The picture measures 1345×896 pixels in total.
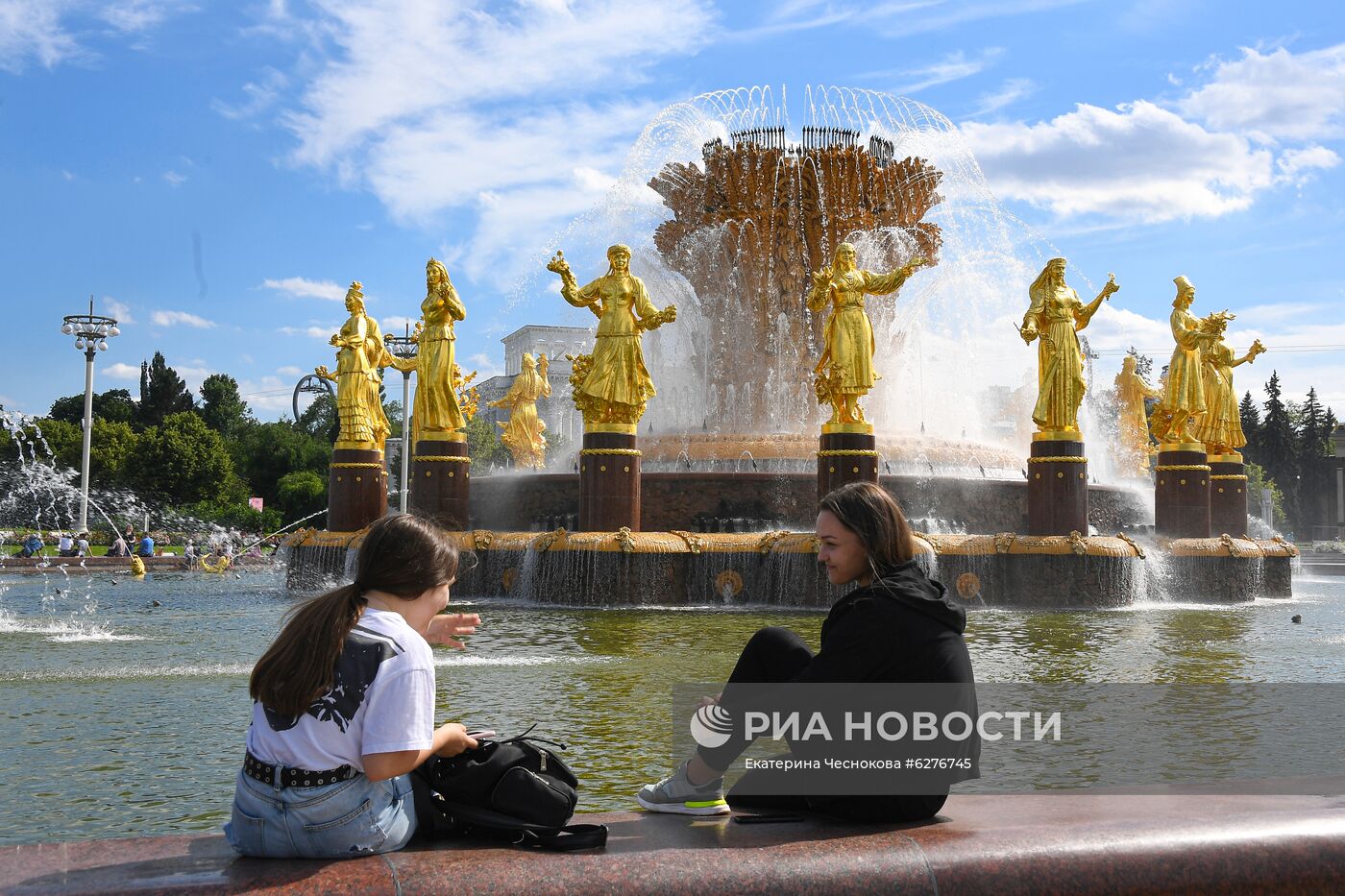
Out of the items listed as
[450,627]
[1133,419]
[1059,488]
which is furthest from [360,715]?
[1133,419]

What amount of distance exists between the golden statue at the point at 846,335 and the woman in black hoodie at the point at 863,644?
11.9 meters

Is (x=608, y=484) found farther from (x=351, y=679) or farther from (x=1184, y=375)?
(x=351, y=679)

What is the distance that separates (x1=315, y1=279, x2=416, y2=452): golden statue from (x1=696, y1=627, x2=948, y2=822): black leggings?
1518 centimetres

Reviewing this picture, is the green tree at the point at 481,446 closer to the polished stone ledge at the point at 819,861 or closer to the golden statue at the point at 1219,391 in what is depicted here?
the golden statue at the point at 1219,391

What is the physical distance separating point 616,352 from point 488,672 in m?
7.87

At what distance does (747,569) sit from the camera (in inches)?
573

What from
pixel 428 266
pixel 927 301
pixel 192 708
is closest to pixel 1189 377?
pixel 927 301

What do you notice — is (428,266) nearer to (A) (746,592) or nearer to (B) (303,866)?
(A) (746,592)

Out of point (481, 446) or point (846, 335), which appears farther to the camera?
point (481, 446)

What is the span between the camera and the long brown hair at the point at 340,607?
9.36ft

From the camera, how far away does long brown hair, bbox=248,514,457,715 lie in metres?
2.85

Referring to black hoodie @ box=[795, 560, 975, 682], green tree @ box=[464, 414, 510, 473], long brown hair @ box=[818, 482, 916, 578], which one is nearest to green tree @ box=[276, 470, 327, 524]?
green tree @ box=[464, 414, 510, 473]

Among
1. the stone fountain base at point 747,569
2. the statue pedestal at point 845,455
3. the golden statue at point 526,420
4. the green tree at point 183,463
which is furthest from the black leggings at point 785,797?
the green tree at point 183,463

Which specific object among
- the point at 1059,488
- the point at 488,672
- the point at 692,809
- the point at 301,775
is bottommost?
the point at 488,672
